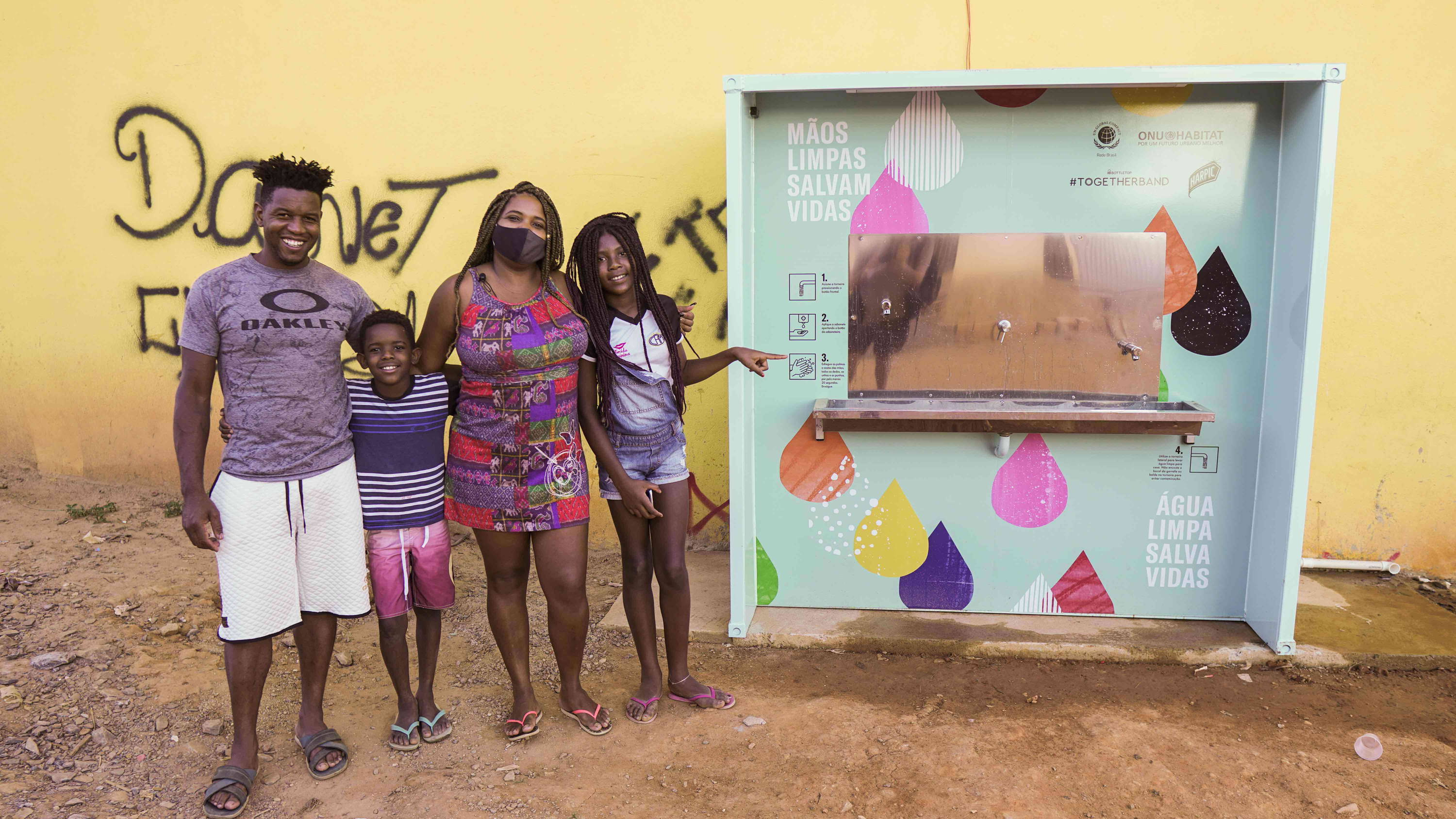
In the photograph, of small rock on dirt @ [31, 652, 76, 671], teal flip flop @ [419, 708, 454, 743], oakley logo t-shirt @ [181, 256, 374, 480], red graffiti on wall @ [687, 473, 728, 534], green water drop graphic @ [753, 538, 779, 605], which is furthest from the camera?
red graffiti on wall @ [687, 473, 728, 534]

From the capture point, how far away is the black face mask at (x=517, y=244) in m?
2.80

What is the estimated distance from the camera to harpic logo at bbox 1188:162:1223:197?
3.62 meters

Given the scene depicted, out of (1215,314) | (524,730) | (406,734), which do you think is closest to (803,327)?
(1215,314)

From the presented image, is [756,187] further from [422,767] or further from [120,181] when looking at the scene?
[120,181]

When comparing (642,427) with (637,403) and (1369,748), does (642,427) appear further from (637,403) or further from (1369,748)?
(1369,748)

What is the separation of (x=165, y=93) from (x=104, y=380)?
1766 mm

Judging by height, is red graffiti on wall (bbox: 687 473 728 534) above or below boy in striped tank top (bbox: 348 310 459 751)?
below

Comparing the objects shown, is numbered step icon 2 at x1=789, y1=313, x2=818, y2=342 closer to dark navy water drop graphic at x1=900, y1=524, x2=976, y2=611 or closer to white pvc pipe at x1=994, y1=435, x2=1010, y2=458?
white pvc pipe at x1=994, y1=435, x2=1010, y2=458

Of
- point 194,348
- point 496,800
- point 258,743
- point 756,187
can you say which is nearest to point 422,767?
point 496,800

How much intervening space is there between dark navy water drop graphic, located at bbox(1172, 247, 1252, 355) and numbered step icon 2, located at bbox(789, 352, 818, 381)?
146 cm

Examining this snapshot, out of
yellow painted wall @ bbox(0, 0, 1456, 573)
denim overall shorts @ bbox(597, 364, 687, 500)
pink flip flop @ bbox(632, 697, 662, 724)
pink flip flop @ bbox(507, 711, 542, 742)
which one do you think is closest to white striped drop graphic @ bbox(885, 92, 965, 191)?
yellow painted wall @ bbox(0, 0, 1456, 573)

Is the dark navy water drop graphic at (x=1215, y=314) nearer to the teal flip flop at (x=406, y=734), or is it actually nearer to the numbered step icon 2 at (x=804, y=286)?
the numbered step icon 2 at (x=804, y=286)

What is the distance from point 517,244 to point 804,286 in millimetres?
1419

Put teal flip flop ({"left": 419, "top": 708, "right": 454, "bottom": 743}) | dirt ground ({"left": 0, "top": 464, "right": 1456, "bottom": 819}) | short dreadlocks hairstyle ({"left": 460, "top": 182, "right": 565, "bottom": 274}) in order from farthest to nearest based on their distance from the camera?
teal flip flop ({"left": 419, "top": 708, "right": 454, "bottom": 743})
short dreadlocks hairstyle ({"left": 460, "top": 182, "right": 565, "bottom": 274})
dirt ground ({"left": 0, "top": 464, "right": 1456, "bottom": 819})
